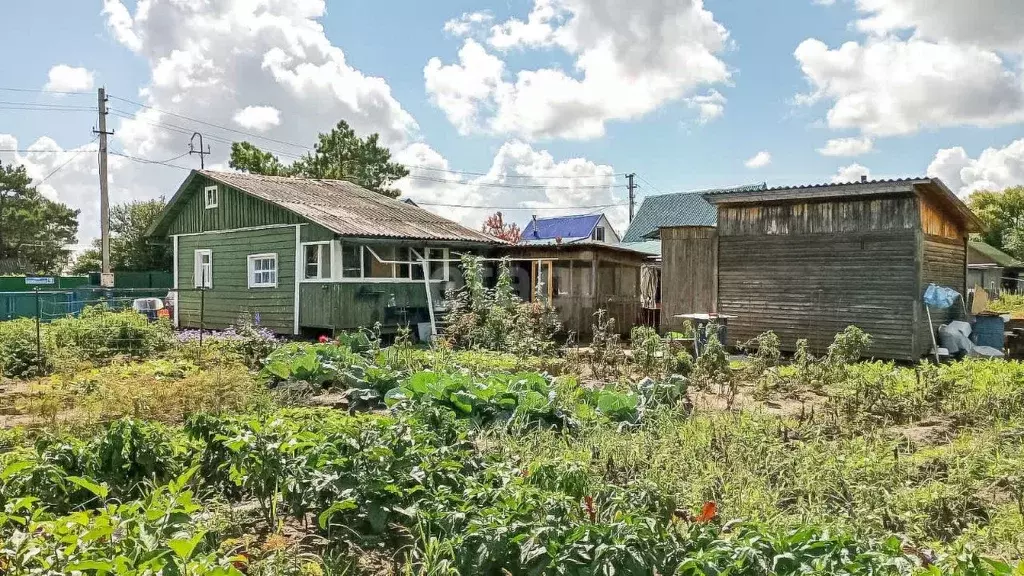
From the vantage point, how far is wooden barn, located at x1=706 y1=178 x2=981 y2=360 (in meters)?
12.2

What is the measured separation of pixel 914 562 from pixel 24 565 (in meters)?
3.31

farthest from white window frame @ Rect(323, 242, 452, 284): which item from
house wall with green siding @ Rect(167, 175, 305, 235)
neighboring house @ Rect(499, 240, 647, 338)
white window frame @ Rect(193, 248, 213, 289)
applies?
white window frame @ Rect(193, 248, 213, 289)

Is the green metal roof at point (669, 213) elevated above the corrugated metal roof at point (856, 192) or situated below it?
above

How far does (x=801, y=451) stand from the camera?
4.93 m

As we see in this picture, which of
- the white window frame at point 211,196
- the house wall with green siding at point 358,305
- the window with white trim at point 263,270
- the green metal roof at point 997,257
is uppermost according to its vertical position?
the white window frame at point 211,196

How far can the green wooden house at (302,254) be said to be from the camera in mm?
15516

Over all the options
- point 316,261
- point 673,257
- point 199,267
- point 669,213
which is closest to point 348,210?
point 316,261

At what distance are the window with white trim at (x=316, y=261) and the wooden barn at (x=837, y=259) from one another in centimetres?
859

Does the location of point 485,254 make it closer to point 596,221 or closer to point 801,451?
point 801,451

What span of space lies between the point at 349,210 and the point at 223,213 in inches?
137

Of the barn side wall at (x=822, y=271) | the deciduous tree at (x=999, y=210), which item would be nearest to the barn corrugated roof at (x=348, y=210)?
the barn side wall at (x=822, y=271)

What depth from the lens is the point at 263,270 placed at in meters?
17.3

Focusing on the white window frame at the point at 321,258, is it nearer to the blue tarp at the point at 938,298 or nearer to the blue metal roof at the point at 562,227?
the blue tarp at the point at 938,298

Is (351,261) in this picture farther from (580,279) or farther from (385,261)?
(580,279)
